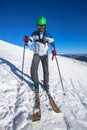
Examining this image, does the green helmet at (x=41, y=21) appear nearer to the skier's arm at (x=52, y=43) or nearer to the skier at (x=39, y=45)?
the skier at (x=39, y=45)

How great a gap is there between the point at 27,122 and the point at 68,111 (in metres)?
1.83

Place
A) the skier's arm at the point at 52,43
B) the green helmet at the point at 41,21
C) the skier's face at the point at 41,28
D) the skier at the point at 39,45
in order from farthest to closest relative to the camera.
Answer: the skier's arm at the point at 52,43
the skier at the point at 39,45
the skier's face at the point at 41,28
the green helmet at the point at 41,21

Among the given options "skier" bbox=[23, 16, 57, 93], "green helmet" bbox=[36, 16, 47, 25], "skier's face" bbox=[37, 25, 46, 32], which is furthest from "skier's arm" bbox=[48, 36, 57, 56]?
"green helmet" bbox=[36, 16, 47, 25]

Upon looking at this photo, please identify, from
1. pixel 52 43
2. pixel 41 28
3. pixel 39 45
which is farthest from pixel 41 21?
pixel 52 43

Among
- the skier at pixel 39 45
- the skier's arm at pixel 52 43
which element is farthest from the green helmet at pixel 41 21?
the skier's arm at pixel 52 43

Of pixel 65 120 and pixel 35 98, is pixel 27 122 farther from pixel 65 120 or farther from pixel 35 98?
pixel 35 98

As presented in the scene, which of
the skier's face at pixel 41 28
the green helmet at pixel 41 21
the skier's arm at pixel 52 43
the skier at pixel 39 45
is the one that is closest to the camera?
the green helmet at pixel 41 21

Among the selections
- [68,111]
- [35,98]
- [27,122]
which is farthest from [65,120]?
[35,98]

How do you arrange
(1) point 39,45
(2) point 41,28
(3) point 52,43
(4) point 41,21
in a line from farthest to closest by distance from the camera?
(3) point 52,43 < (1) point 39,45 < (2) point 41,28 < (4) point 41,21

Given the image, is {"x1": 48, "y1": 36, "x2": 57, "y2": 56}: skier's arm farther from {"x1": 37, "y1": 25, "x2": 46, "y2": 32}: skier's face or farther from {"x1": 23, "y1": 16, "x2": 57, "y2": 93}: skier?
{"x1": 37, "y1": 25, "x2": 46, "y2": 32}: skier's face

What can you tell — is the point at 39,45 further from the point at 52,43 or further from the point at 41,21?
the point at 41,21

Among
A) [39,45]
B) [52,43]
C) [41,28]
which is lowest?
[39,45]

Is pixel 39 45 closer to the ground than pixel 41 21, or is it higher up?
closer to the ground

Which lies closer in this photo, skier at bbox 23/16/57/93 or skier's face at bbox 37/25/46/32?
skier's face at bbox 37/25/46/32
